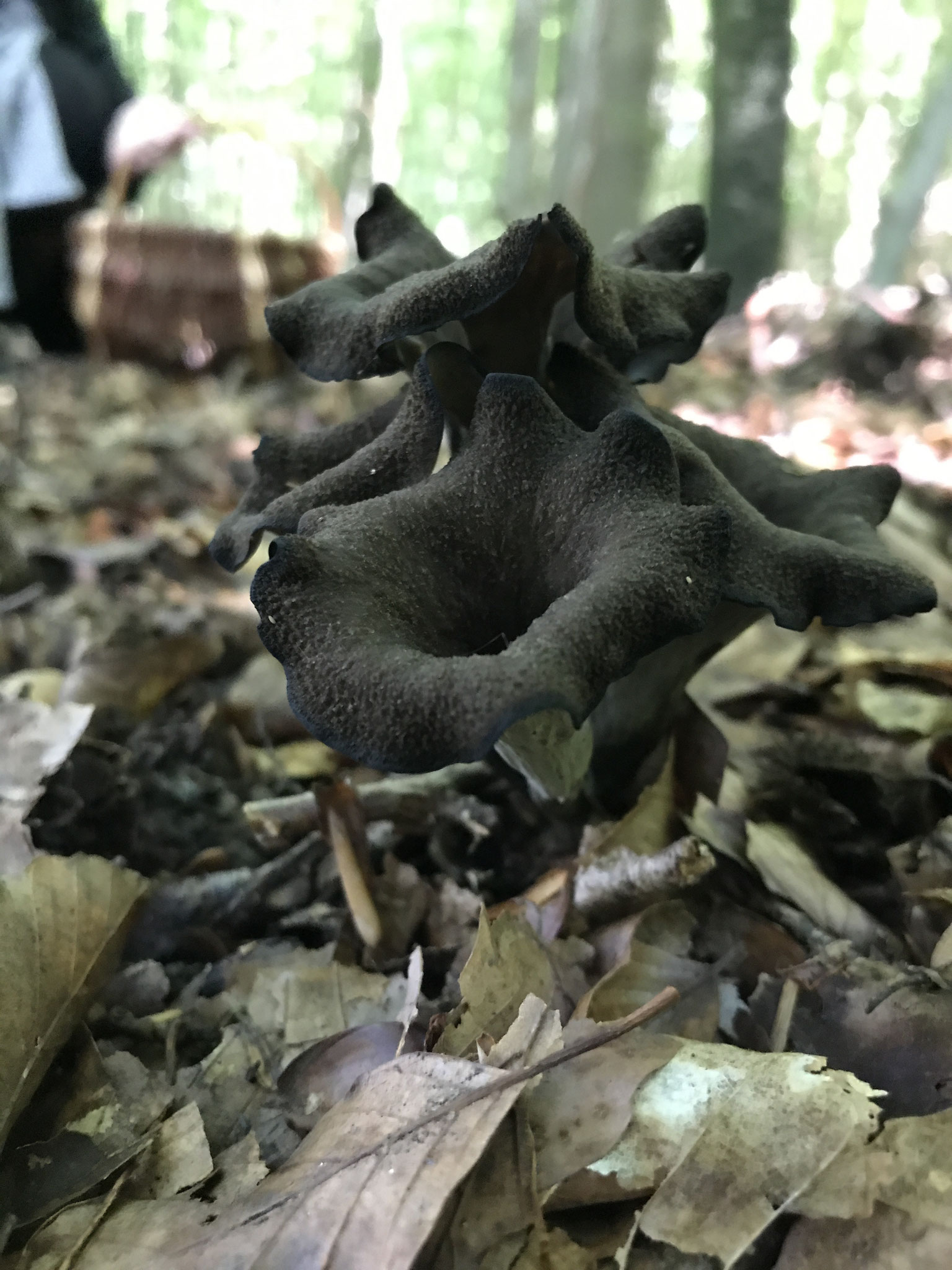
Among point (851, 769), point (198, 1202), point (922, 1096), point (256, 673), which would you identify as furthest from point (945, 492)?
point (198, 1202)

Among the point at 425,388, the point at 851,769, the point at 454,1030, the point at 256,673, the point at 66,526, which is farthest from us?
the point at 66,526

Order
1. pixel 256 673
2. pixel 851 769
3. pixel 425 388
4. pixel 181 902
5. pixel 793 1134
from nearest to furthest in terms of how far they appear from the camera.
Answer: pixel 793 1134 < pixel 425 388 < pixel 181 902 < pixel 851 769 < pixel 256 673

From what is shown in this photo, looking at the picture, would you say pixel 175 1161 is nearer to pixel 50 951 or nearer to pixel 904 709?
pixel 50 951

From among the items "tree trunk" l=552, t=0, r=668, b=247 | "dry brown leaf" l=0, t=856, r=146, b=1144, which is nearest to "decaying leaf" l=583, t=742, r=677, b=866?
"dry brown leaf" l=0, t=856, r=146, b=1144

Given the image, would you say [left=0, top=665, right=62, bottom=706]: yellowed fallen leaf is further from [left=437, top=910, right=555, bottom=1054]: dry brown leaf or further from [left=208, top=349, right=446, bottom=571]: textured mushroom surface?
[left=437, top=910, right=555, bottom=1054]: dry brown leaf

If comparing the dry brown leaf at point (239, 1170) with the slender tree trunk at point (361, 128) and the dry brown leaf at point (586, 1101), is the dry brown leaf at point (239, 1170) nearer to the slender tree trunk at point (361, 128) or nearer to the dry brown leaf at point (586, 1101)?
the dry brown leaf at point (586, 1101)

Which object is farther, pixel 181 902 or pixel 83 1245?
pixel 181 902

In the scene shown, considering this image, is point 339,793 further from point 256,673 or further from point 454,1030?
point 256,673
